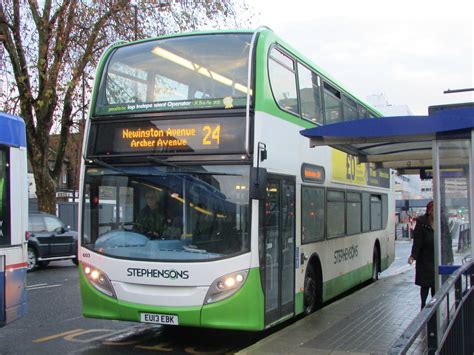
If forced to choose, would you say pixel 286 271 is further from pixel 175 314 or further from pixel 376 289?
pixel 376 289

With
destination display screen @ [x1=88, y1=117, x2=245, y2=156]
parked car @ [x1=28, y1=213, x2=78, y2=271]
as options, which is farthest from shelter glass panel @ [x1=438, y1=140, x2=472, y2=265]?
parked car @ [x1=28, y1=213, x2=78, y2=271]

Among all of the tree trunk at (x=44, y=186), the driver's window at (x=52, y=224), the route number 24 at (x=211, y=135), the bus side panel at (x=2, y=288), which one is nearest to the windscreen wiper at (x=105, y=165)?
the route number 24 at (x=211, y=135)

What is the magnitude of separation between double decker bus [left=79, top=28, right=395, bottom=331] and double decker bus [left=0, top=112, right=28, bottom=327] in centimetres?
75

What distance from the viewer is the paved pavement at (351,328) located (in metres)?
6.29

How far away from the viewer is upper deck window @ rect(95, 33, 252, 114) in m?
6.84

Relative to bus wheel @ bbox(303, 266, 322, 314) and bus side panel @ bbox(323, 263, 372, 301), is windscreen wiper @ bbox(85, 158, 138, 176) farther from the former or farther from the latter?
bus side panel @ bbox(323, 263, 372, 301)

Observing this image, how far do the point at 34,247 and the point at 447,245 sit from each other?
12.8 m

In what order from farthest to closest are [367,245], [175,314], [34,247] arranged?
[34,247] → [367,245] → [175,314]

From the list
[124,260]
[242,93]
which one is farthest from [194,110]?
[124,260]

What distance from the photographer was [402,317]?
8297 millimetres

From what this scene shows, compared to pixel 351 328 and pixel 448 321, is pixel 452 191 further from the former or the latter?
pixel 448 321

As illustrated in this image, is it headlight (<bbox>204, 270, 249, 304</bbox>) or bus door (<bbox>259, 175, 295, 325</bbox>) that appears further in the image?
bus door (<bbox>259, 175, 295, 325</bbox>)

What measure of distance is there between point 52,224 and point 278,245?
11539 mm

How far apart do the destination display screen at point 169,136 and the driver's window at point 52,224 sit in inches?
412
